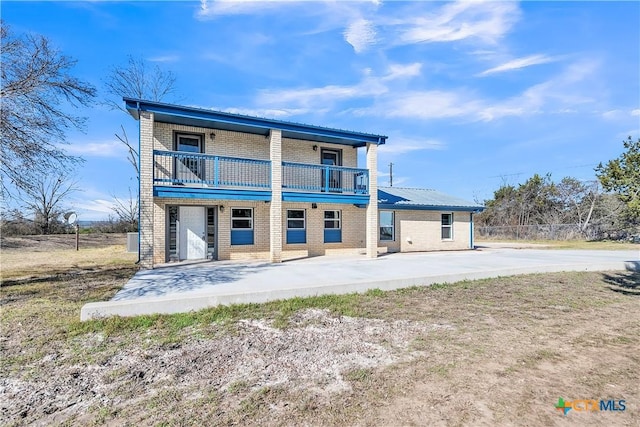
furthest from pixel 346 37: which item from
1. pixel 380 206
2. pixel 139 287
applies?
pixel 139 287

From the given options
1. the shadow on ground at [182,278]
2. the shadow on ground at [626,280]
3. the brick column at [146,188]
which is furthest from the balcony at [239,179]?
the shadow on ground at [626,280]

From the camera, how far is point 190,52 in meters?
14.4

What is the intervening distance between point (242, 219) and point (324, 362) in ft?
34.3

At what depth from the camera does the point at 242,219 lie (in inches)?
554

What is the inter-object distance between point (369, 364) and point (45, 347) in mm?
4597

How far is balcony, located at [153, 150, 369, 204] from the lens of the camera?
11711 millimetres

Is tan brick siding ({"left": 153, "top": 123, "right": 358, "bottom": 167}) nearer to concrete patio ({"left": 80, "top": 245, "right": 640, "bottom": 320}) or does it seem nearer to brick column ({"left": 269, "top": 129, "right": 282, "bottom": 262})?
brick column ({"left": 269, "top": 129, "right": 282, "bottom": 262})

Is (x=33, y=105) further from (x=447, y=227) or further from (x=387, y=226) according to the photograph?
(x=447, y=227)

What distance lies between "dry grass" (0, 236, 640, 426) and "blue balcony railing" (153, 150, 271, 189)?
5756 millimetres

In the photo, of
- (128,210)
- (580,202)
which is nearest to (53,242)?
(128,210)

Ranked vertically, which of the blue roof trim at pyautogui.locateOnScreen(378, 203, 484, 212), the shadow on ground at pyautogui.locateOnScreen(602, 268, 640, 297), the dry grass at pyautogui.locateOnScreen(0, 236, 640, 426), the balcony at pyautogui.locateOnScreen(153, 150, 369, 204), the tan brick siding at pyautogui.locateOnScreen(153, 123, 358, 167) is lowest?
the shadow on ground at pyautogui.locateOnScreen(602, 268, 640, 297)

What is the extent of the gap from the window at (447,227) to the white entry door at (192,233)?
527 inches

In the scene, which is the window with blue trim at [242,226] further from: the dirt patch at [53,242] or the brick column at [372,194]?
the dirt patch at [53,242]

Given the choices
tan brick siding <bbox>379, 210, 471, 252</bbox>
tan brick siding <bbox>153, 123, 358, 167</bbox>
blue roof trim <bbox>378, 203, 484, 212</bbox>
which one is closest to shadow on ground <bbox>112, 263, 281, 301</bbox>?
tan brick siding <bbox>153, 123, 358, 167</bbox>
